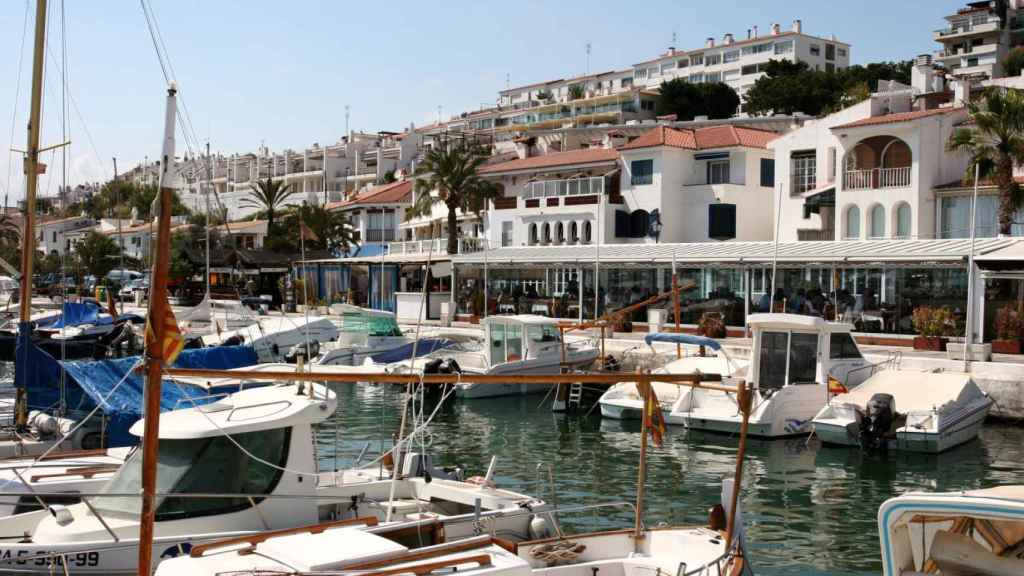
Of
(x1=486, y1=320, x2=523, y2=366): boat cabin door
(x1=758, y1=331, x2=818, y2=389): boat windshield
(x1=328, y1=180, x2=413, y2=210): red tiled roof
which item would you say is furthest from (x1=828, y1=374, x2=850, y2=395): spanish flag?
(x1=328, y1=180, x2=413, y2=210): red tiled roof

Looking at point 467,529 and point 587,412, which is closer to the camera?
point 467,529

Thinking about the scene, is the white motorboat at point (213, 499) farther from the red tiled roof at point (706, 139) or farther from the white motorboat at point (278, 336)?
the red tiled roof at point (706, 139)

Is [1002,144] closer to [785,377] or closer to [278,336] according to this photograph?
[785,377]

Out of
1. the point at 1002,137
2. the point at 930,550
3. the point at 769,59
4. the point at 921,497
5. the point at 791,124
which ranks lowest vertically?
the point at 930,550

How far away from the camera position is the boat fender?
13.4m

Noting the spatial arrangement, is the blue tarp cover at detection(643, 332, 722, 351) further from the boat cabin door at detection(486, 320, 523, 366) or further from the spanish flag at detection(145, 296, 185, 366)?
the spanish flag at detection(145, 296, 185, 366)

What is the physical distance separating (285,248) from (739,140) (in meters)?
35.3

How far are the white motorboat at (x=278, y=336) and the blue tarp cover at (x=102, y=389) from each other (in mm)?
16839

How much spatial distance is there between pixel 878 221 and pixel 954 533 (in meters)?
40.1

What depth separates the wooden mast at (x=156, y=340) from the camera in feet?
27.6

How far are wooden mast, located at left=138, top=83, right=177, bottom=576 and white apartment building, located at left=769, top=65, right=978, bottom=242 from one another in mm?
42106

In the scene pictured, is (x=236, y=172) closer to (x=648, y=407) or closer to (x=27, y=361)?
(x=27, y=361)

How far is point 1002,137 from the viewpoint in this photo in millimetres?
39781

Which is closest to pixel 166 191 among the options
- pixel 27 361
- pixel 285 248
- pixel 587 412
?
pixel 27 361
